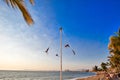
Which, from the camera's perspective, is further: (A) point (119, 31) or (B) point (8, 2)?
(A) point (119, 31)

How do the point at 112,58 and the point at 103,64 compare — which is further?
the point at 103,64

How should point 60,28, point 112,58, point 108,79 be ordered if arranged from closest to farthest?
point 60,28, point 108,79, point 112,58

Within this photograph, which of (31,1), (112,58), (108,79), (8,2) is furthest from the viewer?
(112,58)

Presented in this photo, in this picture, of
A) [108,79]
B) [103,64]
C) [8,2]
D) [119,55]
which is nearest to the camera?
[8,2]

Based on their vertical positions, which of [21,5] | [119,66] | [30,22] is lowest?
[30,22]

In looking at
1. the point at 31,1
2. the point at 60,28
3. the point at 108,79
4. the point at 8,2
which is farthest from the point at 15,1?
the point at 108,79

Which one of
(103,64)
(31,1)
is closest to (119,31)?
(31,1)

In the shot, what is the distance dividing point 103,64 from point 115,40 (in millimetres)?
55234

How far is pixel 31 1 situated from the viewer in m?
3.90

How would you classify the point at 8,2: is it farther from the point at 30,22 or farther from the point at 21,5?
the point at 30,22

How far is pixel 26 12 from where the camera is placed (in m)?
3.75

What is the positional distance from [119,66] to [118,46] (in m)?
9.39

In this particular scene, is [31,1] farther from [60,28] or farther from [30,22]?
[60,28]

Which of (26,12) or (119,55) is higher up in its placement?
(119,55)
